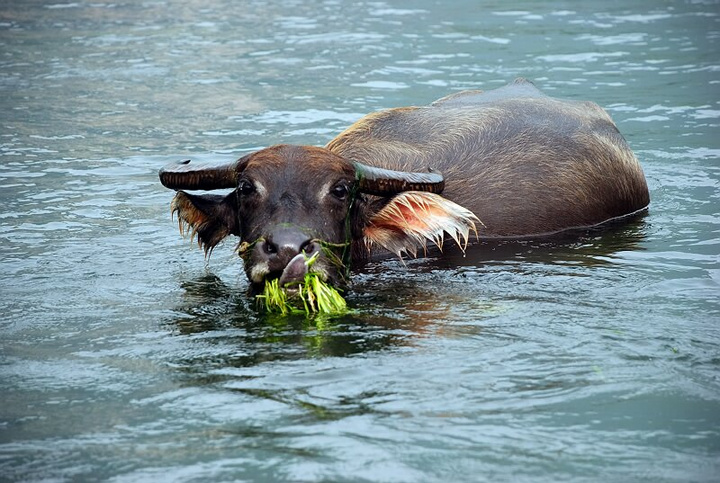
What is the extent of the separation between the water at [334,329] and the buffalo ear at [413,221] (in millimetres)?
254

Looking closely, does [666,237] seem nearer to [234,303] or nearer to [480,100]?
[480,100]

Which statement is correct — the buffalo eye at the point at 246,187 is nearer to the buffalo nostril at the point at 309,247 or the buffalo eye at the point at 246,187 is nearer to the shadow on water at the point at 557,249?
the buffalo nostril at the point at 309,247

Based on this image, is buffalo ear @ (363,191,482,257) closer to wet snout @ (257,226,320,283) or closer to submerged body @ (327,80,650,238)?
submerged body @ (327,80,650,238)

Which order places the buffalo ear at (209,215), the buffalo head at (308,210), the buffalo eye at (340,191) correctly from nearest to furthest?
1. the buffalo head at (308,210)
2. the buffalo eye at (340,191)
3. the buffalo ear at (209,215)

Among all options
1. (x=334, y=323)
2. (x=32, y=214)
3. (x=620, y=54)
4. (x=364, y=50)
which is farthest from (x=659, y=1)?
(x=334, y=323)

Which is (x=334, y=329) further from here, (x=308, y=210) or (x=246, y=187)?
(x=246, y=187)

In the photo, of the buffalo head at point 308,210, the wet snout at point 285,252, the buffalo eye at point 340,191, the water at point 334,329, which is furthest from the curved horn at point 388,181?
the wet snout at point 285,252

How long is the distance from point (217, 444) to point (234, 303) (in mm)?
2089

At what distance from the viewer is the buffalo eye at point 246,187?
6.55 metres

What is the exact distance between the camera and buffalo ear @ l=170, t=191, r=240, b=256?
7102 millimetres

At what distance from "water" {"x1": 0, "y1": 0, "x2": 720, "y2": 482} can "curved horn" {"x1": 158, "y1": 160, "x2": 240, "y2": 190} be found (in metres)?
0.62

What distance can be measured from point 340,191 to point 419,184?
0.54m

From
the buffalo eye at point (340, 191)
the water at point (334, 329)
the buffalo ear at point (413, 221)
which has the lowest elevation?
the water at point (334, 329)

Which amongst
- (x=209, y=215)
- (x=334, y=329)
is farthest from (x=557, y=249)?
(x=209, y=215)
